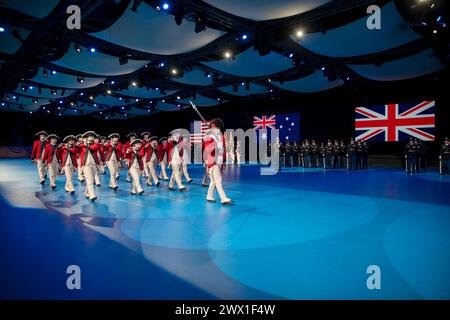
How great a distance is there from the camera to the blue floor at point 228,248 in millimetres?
2984

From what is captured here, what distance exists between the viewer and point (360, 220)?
5531 millimetres

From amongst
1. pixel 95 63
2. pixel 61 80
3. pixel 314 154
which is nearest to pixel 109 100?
pixel 61 80

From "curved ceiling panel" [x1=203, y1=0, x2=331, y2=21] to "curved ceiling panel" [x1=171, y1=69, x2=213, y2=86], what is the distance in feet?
25.5

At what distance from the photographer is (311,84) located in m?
17.7

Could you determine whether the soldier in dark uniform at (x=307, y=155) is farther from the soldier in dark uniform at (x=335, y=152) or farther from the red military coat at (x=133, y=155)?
the red military coat at (x=133, y=155)

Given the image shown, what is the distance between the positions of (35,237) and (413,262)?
5.55 meters

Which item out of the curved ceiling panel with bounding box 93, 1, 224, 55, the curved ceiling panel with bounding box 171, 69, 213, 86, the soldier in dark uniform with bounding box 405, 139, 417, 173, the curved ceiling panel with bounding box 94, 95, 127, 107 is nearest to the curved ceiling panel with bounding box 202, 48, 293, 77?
the curved ceiling panel with bounding box 171, 69, 213, 86

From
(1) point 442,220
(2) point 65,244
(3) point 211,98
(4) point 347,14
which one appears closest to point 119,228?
(2) point 65,244

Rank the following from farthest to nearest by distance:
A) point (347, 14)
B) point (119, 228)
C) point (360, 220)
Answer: point (347, 14) < point (360, 220) < point (119, 228)

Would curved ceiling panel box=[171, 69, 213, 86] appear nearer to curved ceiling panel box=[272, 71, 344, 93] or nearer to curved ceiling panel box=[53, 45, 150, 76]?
curved ceiling panel box=[53, 45, 150, 76]

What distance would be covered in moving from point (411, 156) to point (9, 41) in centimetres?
1808

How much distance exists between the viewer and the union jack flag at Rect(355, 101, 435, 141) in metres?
16.0
